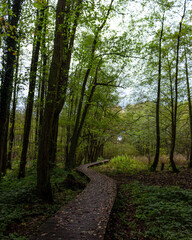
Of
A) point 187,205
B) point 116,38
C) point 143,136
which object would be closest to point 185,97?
point 143,136

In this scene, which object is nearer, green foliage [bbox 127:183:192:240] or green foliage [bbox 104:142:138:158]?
green foliage [bbox 127:183:192:240]

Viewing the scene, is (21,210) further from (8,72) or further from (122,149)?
(122,149)

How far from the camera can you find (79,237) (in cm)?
314

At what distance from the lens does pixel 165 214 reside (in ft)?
14.5

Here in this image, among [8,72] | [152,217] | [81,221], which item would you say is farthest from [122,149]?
[8,72]

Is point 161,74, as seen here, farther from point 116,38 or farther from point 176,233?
point 176,233

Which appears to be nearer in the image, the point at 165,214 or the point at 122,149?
the point at 165,214

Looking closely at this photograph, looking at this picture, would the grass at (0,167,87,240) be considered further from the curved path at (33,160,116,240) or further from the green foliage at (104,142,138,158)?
the green foliage at (104,142,138,158)

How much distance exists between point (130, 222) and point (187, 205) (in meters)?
1.71

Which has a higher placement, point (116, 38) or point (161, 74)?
point (116, 38)

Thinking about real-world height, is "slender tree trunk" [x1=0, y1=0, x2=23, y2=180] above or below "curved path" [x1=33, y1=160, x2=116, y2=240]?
above

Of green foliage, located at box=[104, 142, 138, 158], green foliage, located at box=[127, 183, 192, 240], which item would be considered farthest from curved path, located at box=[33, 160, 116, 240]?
green foliage, located at box=[104, 142, 138, 158]

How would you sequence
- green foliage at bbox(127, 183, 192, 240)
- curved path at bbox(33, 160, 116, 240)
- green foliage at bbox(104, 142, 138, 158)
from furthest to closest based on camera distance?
green foliage at bbox(104, 142, 138, 158)
green foliage at bbox(127, 183, 192, 240)
curved path at bbox(33, 160, 116, 240)

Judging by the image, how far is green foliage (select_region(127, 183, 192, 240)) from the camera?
3.62 meters
